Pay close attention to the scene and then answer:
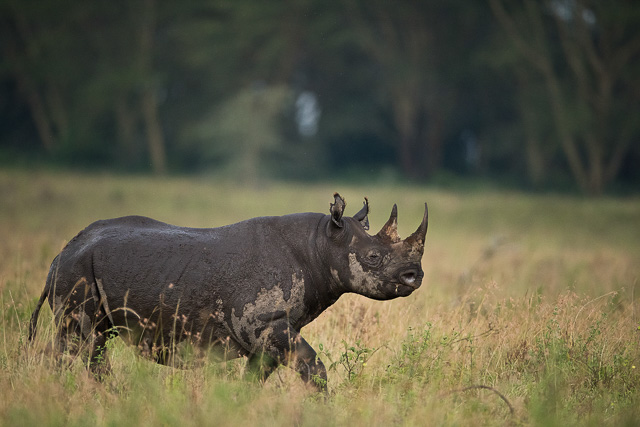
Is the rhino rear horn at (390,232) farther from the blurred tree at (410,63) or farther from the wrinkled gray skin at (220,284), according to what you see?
the blurred tree at (410,63)

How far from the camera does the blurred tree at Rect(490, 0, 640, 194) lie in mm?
23984

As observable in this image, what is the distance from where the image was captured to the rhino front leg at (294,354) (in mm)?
4941

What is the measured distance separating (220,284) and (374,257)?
1125 millimetres

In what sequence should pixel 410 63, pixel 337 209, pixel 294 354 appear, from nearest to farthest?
pixel 294 354
pixel 337 209
pixel 410 63

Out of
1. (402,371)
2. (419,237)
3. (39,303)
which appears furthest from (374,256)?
(39,303)

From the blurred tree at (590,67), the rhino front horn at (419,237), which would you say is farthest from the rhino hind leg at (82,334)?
the blurred tree at (590,67)

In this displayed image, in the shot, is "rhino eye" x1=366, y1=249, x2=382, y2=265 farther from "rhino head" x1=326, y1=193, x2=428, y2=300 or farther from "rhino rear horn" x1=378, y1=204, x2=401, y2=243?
Result: "rhino rear horn" x1=378, y1=204, x2=401, y2=243

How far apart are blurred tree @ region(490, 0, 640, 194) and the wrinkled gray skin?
2083 centimetres

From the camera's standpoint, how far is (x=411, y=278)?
5.09 m

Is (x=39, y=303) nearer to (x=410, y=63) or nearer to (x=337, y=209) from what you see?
(x=337, y=209)

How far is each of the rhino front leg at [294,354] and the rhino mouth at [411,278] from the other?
2.65ft

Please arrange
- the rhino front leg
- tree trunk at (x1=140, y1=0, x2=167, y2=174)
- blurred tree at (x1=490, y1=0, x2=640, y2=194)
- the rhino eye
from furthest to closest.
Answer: tree trunk at (x1=140, y1=0, x2=167, y2=174) < blurred tree at (x1=490, y1=0, x2=640, y2=194) < the rhino eye < the rhino front leg

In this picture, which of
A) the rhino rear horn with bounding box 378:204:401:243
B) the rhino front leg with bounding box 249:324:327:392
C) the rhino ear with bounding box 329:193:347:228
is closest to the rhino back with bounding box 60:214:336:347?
the rhino front leg with bounding box 249:324:327:392

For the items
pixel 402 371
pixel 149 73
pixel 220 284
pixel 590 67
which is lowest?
pixel 402 371
